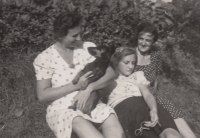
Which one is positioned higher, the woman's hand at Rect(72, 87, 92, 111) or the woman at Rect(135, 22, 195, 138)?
the woman at Rect(135, 22, 195, 138)

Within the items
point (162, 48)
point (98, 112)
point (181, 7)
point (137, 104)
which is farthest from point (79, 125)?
point (181, 7)

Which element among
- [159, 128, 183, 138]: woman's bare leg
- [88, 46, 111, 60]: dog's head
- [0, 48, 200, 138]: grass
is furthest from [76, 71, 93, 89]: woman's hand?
[0, 48, 200, 138]: grass

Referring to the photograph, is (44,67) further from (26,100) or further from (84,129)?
(26,100)

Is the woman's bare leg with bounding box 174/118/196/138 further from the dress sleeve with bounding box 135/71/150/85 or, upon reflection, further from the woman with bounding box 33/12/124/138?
the woman with bounding box 33/12/124/138

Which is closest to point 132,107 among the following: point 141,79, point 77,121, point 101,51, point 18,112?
point 141,79

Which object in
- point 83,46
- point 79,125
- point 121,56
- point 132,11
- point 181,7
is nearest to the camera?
point 79,125

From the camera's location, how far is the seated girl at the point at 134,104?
282 centimetres

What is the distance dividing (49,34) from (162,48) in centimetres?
182

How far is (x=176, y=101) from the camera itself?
14.2 ft

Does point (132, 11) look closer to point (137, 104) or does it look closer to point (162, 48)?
point (162, 48)

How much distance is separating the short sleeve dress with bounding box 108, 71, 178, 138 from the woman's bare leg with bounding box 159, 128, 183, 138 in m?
0.04

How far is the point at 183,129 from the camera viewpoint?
118 inches

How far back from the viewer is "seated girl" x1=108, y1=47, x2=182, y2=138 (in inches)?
111

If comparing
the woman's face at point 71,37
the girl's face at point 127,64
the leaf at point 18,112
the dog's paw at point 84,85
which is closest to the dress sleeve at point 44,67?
the woman's face at point 71,37
